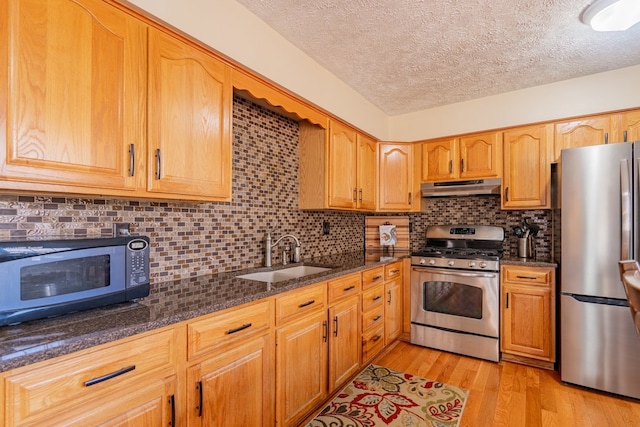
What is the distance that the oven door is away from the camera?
2736 mm

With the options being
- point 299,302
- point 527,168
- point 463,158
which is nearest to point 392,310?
point 299,302

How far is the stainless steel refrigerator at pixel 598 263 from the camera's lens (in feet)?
6.95

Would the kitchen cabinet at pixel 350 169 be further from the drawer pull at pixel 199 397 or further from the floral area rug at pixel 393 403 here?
the drawer pull at pixel 199 397

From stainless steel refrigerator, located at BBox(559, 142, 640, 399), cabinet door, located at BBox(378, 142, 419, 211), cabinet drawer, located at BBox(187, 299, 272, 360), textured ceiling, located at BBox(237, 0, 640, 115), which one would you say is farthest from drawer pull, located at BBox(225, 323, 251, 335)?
stainless steel refrigerator, located at BBox(559, 142, 640, 399)

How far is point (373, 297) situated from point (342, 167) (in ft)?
3.75

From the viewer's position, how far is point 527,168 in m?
2.86

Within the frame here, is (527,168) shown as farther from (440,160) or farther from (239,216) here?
(239,216)

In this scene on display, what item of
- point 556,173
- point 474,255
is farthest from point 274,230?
point 556,173

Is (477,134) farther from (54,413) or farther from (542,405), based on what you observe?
(54,413)

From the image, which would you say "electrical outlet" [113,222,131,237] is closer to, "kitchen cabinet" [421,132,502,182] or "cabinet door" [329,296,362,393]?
"cabinet door" [329,296,362,393]

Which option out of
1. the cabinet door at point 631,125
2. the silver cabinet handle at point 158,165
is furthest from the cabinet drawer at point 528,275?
the silver cabinet handle at point 158,165

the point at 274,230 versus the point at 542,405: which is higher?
the point at 274,230

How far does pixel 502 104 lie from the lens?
3047 millimetres

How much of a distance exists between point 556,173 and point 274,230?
250cm
